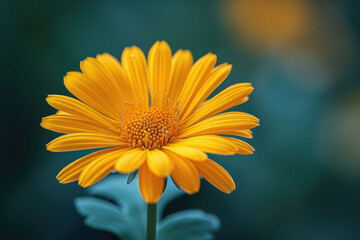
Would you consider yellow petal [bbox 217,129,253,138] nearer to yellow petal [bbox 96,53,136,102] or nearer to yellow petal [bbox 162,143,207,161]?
yellow petal [bbox 162,143,207,161]

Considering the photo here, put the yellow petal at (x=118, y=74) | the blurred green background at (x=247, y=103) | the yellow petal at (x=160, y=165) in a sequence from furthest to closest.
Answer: the blurred green background at (x=247, y=103), the yellow petal at (x=118, y=74), the yellow petal at (x=160, y=165)

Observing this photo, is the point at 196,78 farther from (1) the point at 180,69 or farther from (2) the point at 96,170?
(2) the point at 96,170

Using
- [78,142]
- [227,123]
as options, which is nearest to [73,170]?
[78,142]

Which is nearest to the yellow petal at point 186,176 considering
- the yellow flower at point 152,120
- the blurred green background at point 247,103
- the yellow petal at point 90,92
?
the yellow flower at point 152,120

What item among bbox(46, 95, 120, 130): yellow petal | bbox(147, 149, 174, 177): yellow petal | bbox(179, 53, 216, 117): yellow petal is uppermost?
bbox(179, 53, 216, 117): yellow petal

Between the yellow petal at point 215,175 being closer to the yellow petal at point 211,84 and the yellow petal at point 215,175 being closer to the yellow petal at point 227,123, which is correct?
the yellow petal at point 227,123

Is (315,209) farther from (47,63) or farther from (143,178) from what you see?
(47,63)

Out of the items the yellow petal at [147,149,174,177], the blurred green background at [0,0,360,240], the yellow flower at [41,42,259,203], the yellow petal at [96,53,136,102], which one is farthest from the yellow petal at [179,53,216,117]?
the blurred green background at [0,0,360,240]
